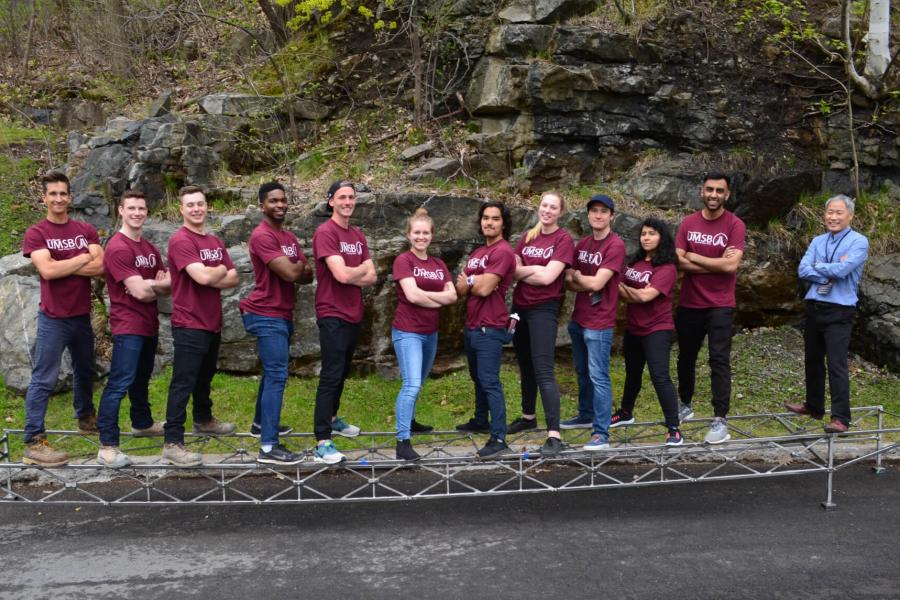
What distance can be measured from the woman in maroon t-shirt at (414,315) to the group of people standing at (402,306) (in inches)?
0.5

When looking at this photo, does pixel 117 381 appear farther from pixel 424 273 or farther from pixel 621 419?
pixel 621 419

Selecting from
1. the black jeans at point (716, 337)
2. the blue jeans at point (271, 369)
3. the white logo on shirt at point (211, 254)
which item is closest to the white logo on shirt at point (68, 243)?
the white logo on shirt at point (211, 254)

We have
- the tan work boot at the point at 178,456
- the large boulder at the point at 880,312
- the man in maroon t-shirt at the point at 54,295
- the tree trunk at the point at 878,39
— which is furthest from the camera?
the tree trunk at the point at 878,39

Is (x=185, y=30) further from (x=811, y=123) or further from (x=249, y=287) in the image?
(x=811, y=123)

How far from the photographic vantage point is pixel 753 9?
1253 cm

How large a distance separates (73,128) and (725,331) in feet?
42.1

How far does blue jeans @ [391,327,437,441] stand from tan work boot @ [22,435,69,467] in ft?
9.47

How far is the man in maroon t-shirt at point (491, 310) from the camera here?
257 inches

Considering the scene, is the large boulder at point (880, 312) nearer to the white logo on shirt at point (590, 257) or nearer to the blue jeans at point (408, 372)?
the white logo on shirt at point (590, 257)

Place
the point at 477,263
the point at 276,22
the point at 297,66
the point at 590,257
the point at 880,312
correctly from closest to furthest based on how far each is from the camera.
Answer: the point at 477,263
the point at 590,257
the point at 880,312
the point at 297,66
the point at 276,22

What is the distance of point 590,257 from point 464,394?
319cm

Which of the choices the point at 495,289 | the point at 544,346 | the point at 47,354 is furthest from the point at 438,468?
the point at 47,354

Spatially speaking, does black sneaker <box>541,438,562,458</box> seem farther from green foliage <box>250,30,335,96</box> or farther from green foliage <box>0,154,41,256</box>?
green foliage <box>0,154,41,256</box>

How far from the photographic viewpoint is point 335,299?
637 cm
